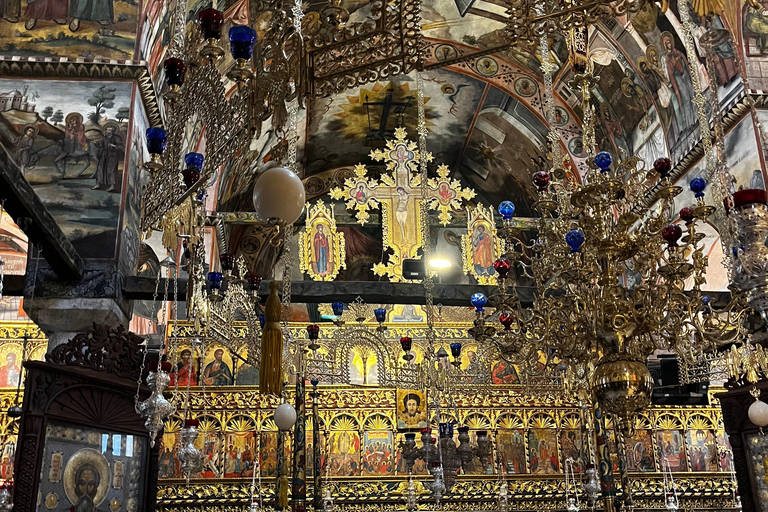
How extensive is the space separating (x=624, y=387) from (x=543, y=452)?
8126 mm

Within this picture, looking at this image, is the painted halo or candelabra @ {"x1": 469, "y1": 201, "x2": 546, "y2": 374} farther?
the painted halo

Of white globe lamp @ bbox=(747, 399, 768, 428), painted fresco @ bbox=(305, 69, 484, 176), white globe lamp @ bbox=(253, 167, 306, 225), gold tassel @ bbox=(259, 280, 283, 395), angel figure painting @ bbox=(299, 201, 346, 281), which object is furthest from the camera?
painted fresco @ bbox=(305, 69, 484, 176)

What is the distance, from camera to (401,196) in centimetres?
1191

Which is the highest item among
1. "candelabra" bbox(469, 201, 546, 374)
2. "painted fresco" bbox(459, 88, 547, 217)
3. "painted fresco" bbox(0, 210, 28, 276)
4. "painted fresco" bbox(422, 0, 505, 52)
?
"painted fresco" bbox(422, 0, 505, 52)

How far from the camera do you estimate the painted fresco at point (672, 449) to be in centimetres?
1170

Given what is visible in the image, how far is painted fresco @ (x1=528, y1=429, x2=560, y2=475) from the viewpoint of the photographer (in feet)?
38.9

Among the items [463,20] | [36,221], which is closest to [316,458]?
[36,221]

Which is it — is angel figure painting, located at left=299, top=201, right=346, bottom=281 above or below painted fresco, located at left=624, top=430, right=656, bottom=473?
above

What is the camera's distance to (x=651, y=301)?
464 centimetres

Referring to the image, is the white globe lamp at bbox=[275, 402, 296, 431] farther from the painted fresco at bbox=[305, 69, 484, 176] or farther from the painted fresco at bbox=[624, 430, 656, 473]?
the painted fresco at bbox=[305, 69, 484, 176]

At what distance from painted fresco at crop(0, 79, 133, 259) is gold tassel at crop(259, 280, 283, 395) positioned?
4.32m

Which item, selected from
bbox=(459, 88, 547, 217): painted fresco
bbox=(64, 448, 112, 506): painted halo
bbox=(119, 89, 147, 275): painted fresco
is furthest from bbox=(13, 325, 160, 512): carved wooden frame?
bbox=(459, 88, 547, 217): painted fresco

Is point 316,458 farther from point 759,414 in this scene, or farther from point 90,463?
point 759,414

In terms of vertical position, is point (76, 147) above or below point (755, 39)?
below
